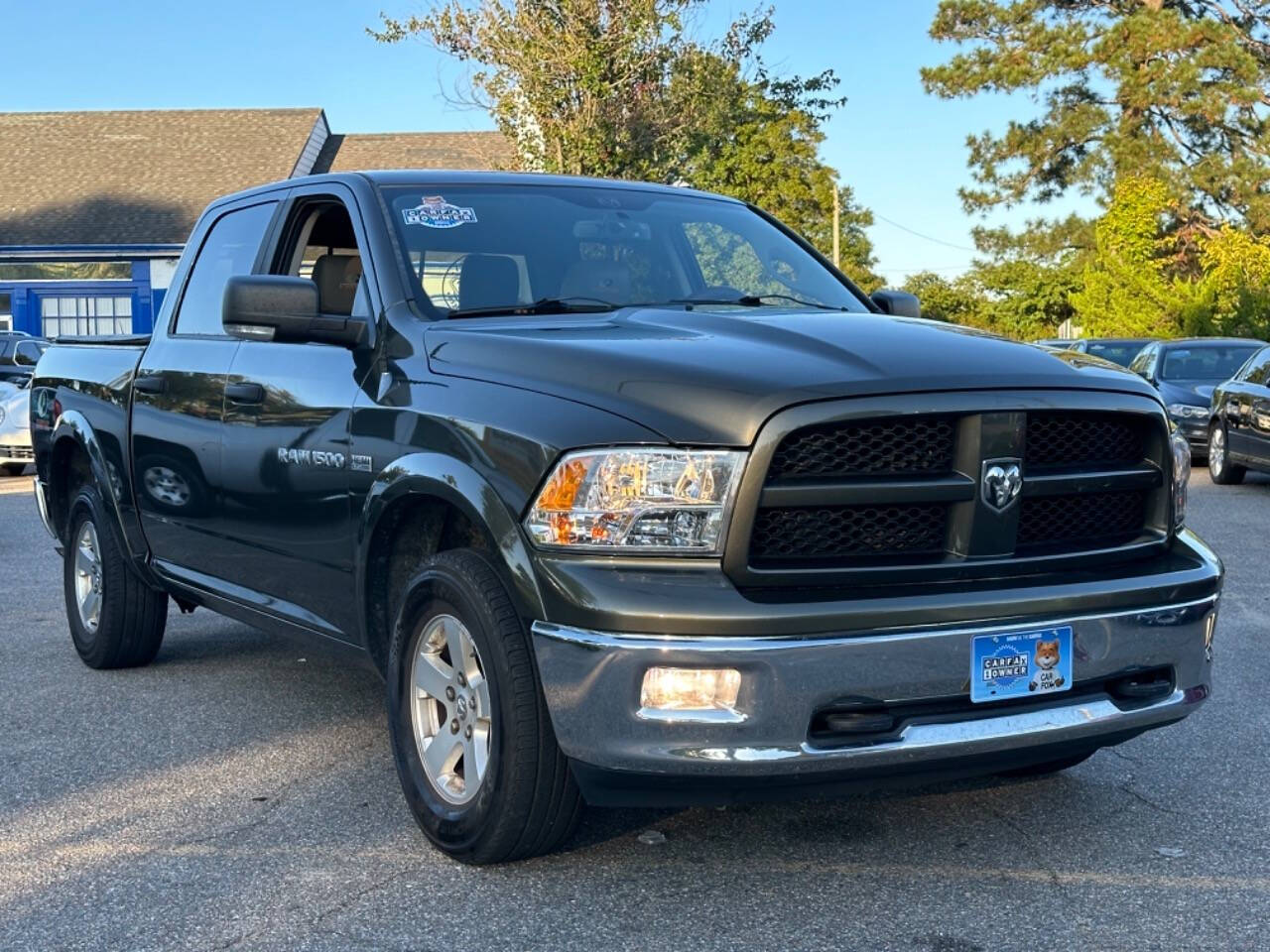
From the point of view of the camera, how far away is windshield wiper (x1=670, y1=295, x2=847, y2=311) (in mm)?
5191

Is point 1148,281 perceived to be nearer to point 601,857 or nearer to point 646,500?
point 601,857

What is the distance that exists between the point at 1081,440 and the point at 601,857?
165 centimetres

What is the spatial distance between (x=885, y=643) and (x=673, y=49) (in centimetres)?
2333

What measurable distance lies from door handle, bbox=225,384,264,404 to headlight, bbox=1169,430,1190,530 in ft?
9.17

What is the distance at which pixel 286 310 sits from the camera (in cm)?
484

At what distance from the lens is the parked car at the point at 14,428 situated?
58.9 ft

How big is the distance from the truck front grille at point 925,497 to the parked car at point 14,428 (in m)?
15.4

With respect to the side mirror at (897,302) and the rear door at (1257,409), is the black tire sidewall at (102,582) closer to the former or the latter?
the side mirror at (897,302)

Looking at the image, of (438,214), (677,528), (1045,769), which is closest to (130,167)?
(438,214)

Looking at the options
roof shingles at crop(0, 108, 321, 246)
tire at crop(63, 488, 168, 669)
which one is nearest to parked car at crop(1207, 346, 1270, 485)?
tire at crop(63, 488, 168, 669)

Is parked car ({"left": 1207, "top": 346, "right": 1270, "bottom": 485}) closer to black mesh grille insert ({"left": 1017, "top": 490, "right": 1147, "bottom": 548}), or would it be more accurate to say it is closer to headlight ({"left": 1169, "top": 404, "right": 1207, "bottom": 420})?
headlight ({"left": 1169, "top": 404, "right": 1207, "bottom": 420})

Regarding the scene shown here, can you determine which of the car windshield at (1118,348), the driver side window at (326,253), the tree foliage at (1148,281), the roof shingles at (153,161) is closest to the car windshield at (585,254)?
the driver side window at (326,253)

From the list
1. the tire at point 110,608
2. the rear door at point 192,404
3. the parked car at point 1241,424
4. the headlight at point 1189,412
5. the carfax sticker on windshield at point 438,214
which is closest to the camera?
the carfax sticker on windshield at point 438,214

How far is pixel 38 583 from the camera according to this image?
9.73 meters
